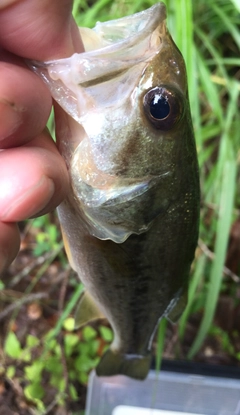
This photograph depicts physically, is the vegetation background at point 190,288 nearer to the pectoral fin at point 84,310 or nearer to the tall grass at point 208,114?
the tall grass at point 208,114

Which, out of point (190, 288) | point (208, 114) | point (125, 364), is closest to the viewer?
point (125, 364)

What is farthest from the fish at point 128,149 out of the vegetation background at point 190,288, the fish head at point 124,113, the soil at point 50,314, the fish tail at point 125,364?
the soil at point 50,314

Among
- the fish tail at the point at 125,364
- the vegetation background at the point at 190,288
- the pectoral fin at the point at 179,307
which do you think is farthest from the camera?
the vegetation background at the point at 190,288

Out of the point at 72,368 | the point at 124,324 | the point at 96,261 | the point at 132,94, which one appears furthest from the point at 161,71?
the point at 72,368

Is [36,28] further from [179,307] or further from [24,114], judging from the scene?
[179,307]

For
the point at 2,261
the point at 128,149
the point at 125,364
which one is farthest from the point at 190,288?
the point at 2,261

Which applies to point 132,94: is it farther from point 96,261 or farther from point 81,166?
point 96,261
